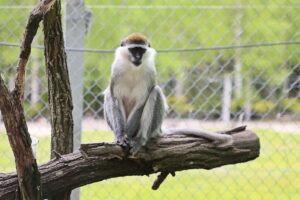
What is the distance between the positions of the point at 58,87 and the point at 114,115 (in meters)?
0.54

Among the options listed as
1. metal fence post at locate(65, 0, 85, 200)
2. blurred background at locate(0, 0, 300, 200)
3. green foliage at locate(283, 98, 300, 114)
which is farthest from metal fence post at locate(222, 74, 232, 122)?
metal fence post at locate(65, 0, 85, 200)

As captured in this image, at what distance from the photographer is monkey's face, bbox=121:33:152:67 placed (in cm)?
439

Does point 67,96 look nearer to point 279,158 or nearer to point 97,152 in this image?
point 97,152

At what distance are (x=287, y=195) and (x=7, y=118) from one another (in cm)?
252

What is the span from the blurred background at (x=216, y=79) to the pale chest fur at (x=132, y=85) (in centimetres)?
46

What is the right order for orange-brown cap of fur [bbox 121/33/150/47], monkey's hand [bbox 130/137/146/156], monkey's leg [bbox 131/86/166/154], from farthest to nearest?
orange-brown cap of fur [bbox 121/33/150/47] → monkey's leg [bbox 131/86/166/154] → monkey's hand [bbox 130/137/146/156]

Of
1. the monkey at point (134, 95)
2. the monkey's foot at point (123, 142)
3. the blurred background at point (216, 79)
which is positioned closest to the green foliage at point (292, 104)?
the blurred background at point (216, 79)

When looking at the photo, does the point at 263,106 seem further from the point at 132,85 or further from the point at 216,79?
the point at 132,85

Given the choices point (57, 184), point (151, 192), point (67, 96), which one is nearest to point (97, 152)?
point (57, 184)

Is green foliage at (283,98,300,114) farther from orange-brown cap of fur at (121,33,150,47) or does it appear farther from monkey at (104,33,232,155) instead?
orange-brown cap of fur at (121,33,150,47)

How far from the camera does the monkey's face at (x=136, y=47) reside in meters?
4.39

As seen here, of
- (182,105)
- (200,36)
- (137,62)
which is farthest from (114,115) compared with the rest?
(200,36)

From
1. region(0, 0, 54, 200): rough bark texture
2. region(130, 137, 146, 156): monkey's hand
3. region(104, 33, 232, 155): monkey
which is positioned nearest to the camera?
region(0, 0, 54, 200): rough bark texture

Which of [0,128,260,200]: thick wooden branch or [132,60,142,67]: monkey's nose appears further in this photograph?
[132,60,142,67]: monkey's nose
